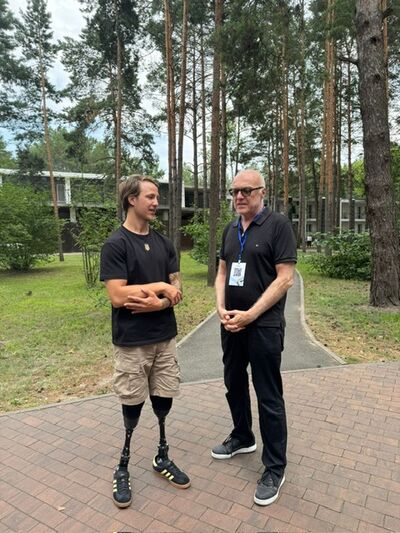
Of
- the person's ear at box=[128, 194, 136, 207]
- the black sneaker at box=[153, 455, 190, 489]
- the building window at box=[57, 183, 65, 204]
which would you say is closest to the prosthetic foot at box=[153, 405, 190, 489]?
the black sneaker at box=[153, 455, 190, 489]

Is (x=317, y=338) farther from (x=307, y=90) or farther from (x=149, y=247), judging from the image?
(x=307, y=90)

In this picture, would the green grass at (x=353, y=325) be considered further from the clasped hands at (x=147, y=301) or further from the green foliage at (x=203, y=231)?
the green foliage at (x=203, y=231)

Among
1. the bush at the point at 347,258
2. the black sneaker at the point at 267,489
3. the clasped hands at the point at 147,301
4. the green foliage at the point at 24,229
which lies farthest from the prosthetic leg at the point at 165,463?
the green foliage at the point at 24,229

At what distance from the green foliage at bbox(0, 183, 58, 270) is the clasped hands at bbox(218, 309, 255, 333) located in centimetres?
1544

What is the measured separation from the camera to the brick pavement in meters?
2.29

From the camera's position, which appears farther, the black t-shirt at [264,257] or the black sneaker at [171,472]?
the black sneaker at [171,472]

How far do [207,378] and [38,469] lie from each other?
6.77 ft

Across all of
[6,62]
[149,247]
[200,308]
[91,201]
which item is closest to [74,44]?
[6,62]

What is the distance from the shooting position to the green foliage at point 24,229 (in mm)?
16141

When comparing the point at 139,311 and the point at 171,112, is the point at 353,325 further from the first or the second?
the point at 171,112

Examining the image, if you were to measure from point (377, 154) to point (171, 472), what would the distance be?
6.86 meters

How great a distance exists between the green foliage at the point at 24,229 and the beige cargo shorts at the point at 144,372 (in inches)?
598

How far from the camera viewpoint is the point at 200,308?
28.5 feet

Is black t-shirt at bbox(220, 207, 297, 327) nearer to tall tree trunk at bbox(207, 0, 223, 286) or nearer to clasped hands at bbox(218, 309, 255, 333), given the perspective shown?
clasped hands at bbox(218, 309, 255, 333)
